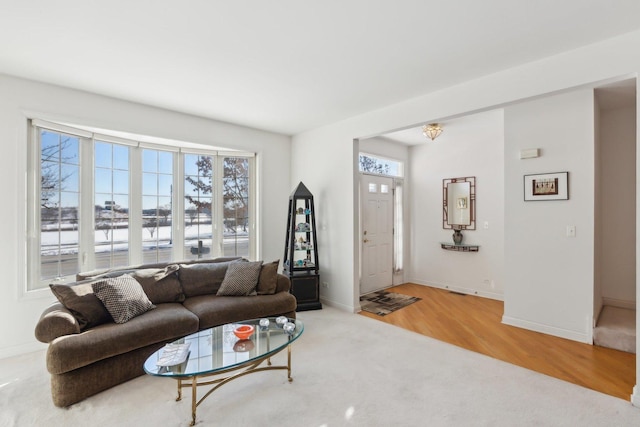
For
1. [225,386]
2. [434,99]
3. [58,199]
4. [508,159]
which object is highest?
[434,99]

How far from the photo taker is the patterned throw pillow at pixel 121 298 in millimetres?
2701

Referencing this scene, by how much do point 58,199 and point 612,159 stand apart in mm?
6609

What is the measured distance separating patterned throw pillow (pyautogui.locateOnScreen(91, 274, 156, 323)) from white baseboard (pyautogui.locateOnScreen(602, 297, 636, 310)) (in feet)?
17.9

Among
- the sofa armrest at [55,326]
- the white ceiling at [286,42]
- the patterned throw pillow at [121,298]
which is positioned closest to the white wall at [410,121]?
the white ceiling at [286,42]

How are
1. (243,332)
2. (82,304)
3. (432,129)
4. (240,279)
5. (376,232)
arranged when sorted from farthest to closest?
(376,232), (432,129), (240,279), (82,304), (243,332)

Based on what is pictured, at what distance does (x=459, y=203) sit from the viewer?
17.8 feet

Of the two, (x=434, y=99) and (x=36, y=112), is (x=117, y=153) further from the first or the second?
(x=434, y=99)

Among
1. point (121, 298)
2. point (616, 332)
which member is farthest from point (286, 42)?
point (616, 332)

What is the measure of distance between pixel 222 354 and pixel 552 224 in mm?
3630

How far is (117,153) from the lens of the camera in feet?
12.6

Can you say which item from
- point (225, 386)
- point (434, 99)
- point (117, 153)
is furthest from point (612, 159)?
point (117, 153)

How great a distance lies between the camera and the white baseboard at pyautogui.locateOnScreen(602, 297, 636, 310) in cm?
382

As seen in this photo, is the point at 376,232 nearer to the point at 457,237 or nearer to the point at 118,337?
the point at 457,237

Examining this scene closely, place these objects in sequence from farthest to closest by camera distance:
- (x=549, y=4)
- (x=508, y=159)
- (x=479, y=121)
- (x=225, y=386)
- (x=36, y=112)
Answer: (x=479, y=121), (x=508, y=159), (x=36, y=112), (x=225, y=386), (x=549, y=4)
